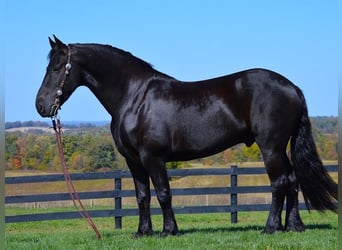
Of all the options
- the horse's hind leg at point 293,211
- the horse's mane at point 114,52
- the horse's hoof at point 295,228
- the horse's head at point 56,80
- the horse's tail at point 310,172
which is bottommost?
the horse's hoof at point 295,228

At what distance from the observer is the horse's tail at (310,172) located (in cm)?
771

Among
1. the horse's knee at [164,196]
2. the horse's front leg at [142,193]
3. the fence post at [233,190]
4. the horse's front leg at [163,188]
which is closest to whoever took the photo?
the horse's front leg at [163,188]

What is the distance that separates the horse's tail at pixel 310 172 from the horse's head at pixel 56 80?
3054mm

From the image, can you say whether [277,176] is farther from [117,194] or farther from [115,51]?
[117,194]

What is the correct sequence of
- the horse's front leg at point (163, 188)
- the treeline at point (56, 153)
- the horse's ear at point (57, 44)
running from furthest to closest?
the treeline at point (56, 153), the horse's ear at point (57, 44), the horse's front leg at point (163, 188)

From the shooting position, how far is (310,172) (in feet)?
25.3

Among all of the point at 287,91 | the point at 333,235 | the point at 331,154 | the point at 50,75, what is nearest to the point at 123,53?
the point at 50,75

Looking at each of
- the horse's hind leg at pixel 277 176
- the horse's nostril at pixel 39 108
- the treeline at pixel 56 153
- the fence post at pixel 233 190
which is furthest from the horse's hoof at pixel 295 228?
the treeline at pixel 56 153

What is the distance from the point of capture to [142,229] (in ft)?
25.8

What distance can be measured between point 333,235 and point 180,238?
6.41 ft

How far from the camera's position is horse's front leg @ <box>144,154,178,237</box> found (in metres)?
7.39

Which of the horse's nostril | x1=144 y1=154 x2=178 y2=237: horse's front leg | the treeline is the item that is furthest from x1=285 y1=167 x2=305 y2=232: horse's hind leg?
the treeline

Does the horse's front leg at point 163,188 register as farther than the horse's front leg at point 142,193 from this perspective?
No

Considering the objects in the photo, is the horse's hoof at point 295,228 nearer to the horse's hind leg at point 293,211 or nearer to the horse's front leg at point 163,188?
the horse's hind leg at point 293,211
